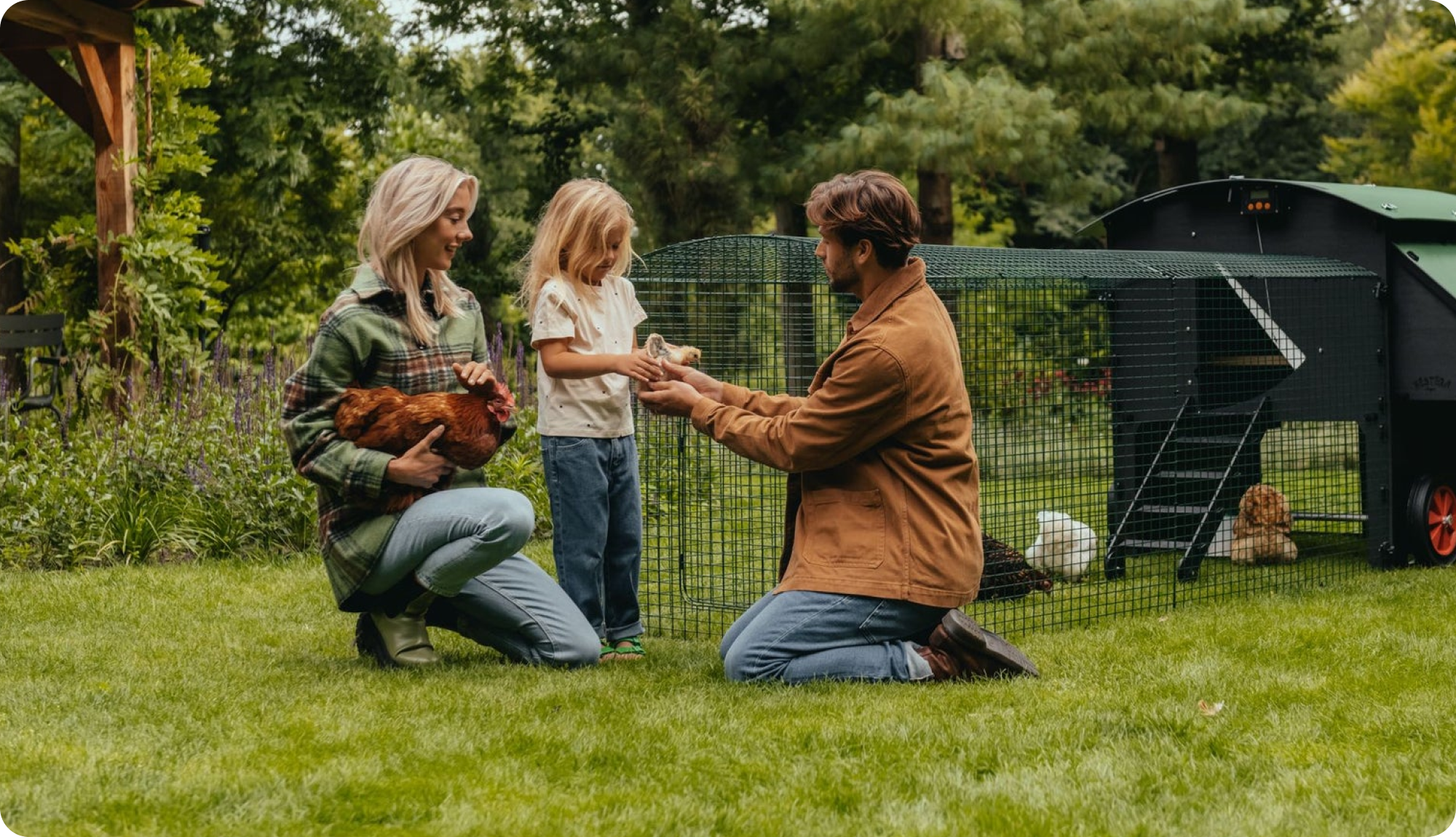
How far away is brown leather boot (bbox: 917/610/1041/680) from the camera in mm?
4113

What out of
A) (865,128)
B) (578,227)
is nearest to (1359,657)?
(578,227)

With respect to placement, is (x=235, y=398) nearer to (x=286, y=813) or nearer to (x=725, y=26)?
(x=286, y=813)

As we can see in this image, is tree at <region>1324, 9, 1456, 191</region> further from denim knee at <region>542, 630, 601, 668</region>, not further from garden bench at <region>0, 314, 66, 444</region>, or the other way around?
denim knee at <region>542, 630, 601, 668</region>

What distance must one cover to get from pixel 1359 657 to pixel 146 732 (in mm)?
3520

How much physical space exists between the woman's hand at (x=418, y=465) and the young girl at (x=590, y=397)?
440 mm

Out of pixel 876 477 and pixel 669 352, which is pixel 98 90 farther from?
pixel 876 477

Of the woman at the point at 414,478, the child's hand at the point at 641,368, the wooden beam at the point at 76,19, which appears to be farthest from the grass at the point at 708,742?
the wooden beam at the point at 76,19

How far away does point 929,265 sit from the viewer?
5035 mm

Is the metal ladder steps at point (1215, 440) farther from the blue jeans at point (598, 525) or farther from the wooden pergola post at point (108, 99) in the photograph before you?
the wooden pergola post at point (108, 99)

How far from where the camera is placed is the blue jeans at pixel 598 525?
15.0ft

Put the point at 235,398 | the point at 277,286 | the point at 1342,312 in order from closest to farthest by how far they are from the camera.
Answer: the point at 1342,312 < the point at 235,398 < the point at 277,286

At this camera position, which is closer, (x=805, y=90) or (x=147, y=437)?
(x=147, y=437)

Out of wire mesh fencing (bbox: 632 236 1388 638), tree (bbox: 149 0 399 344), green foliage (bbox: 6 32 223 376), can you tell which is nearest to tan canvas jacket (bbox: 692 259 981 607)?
wire mesh fencing (bbox: 632 236 1388 638)

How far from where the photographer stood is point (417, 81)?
18828 millimetres
